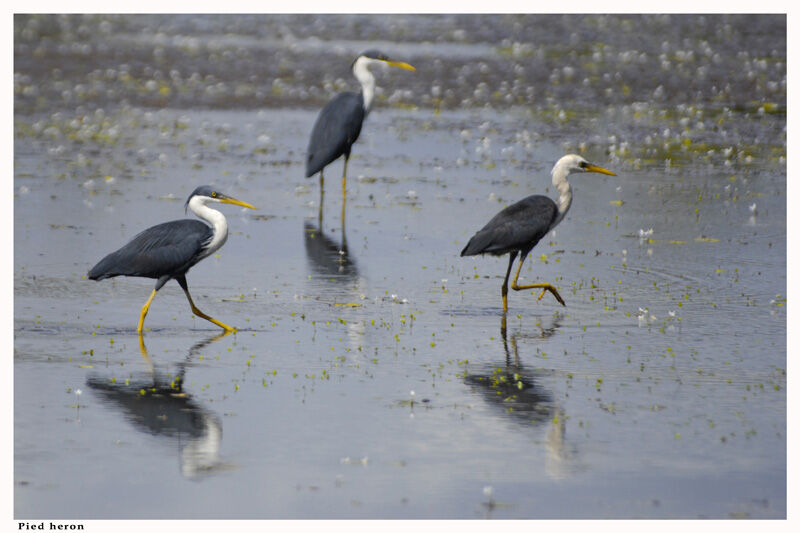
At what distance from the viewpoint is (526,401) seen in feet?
33.0

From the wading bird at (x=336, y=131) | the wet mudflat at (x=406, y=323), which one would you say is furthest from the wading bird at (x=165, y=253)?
the wading bird at (x=336, y=131)

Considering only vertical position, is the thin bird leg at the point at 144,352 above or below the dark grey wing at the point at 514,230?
below

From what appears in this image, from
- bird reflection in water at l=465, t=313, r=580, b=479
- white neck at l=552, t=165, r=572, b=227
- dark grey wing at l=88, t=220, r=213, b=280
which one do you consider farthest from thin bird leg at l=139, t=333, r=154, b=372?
white neck at l=552, t=165, r=572, b=227

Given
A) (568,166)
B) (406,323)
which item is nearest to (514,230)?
(568,166)

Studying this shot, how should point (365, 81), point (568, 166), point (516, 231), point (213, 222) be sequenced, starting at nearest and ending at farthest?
point (213, 222)
point (516, 231)
point (568, 166)
point (365, 81)

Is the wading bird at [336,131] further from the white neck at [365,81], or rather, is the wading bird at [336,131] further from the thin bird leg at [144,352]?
the thin bird leg at [144,352]

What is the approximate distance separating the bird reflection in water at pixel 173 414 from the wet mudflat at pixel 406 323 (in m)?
0.03

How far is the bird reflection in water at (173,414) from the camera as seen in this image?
8.70 metres

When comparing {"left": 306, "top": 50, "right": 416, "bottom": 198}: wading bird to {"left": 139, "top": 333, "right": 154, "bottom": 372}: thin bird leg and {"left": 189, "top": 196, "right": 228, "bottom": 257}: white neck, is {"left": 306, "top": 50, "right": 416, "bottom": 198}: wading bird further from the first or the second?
{"left": 139, "top": 333, "right": 154, "bottom": 372}: thin bird leg

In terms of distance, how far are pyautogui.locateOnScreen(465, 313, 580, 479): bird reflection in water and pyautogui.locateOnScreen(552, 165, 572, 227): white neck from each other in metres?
2.34

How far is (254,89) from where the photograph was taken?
3378 centimetres

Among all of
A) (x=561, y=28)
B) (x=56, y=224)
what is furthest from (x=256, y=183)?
(x=561, y=28)

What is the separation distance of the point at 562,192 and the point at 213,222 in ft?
12.6

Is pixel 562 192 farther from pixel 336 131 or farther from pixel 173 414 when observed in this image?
pixel 336 131
